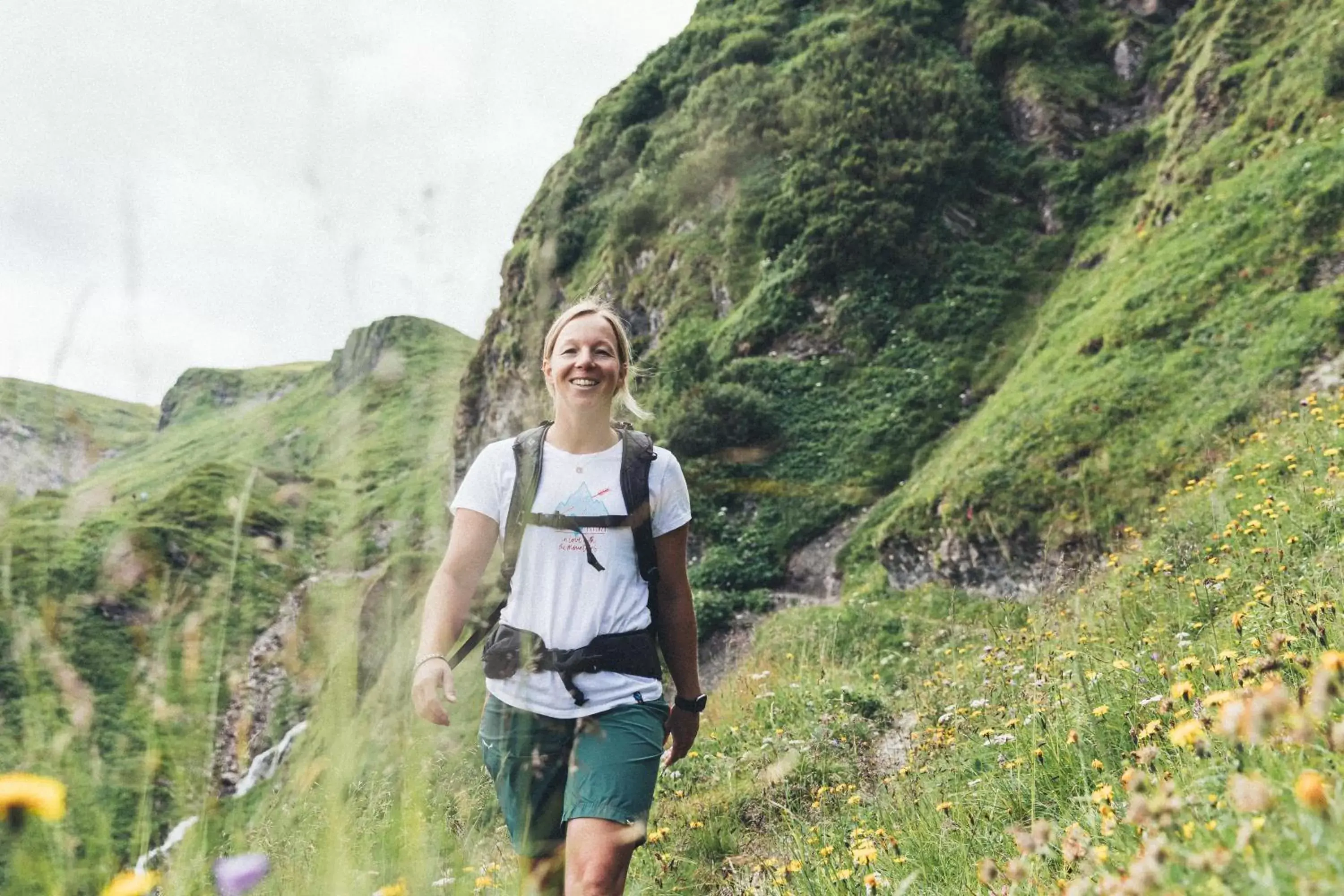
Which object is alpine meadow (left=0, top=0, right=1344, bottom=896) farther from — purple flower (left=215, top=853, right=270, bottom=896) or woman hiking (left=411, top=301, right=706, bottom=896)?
woman hiking (left=411, top=301, right=706, bottom=896)

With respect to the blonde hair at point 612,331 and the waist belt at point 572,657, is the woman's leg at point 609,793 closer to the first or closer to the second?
the waist belt at point 572,657

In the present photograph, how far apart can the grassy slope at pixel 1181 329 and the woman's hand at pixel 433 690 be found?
11.0m

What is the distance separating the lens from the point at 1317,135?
14.4 meters

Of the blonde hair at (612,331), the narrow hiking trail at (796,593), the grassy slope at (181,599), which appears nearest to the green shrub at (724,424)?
the narrow hiking trail at (796,593)

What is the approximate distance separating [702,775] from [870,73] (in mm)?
29215

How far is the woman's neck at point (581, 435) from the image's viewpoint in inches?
119

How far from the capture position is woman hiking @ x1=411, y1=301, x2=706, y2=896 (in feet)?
8.18

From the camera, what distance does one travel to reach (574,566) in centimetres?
278

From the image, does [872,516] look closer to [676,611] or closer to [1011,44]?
[676,611]

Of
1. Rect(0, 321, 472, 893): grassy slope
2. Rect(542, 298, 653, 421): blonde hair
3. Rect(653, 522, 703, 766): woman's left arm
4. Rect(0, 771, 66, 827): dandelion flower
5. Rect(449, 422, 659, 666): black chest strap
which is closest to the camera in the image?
Rect(0, 771, 66, 827): dandelion flower

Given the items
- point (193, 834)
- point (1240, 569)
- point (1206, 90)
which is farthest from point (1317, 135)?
point (193, 834)

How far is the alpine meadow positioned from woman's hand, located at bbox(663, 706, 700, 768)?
1.69 feet

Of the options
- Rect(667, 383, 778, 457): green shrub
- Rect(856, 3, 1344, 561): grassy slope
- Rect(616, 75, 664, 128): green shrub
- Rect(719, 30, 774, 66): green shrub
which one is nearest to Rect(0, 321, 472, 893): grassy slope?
Rect(856, 3, 1344, 561): grassy slope

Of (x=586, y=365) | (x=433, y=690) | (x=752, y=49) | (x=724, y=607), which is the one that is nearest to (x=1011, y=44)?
(x=752, y=49)
